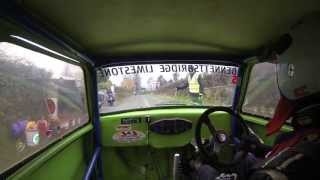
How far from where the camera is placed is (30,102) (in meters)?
2.04

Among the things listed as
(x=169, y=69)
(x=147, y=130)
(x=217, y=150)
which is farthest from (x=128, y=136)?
(x=217, y=150)

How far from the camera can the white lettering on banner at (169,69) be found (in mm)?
3814

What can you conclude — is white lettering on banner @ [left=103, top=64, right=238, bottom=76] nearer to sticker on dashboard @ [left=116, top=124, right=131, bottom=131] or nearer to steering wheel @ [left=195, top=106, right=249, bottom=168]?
sticker on dashboard @ [left=116, top=124, right=131, bottom=131]

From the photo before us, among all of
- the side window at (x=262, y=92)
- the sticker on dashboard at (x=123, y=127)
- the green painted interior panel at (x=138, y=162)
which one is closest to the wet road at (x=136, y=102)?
the sticker on dashboard at (x=123, y=127)

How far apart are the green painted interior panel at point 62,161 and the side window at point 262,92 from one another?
6.11ft

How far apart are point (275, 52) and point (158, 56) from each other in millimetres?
1780

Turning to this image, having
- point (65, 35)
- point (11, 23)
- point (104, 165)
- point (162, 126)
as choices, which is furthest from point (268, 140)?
point (11, 23)

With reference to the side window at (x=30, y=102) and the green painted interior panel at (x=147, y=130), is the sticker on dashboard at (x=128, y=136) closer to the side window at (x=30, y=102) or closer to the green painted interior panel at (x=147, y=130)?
the green painted interior panel at (x=147, y=130)

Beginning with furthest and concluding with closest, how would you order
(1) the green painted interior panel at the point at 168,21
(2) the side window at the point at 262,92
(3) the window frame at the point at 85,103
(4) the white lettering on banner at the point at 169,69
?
(4) the white lettering on banner at the point at 169,69 → (2) the side window at the point at 262,92 → (1) the green painted interior panel at the point at 168,21 → (3) the window frame at the point at 85,103

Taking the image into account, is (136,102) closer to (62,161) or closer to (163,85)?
(163,85)

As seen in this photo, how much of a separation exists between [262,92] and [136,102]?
1.47 m

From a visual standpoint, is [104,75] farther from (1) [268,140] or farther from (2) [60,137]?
(1) [268,140]

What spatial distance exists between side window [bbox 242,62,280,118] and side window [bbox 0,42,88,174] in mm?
1962

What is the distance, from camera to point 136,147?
157 inches
